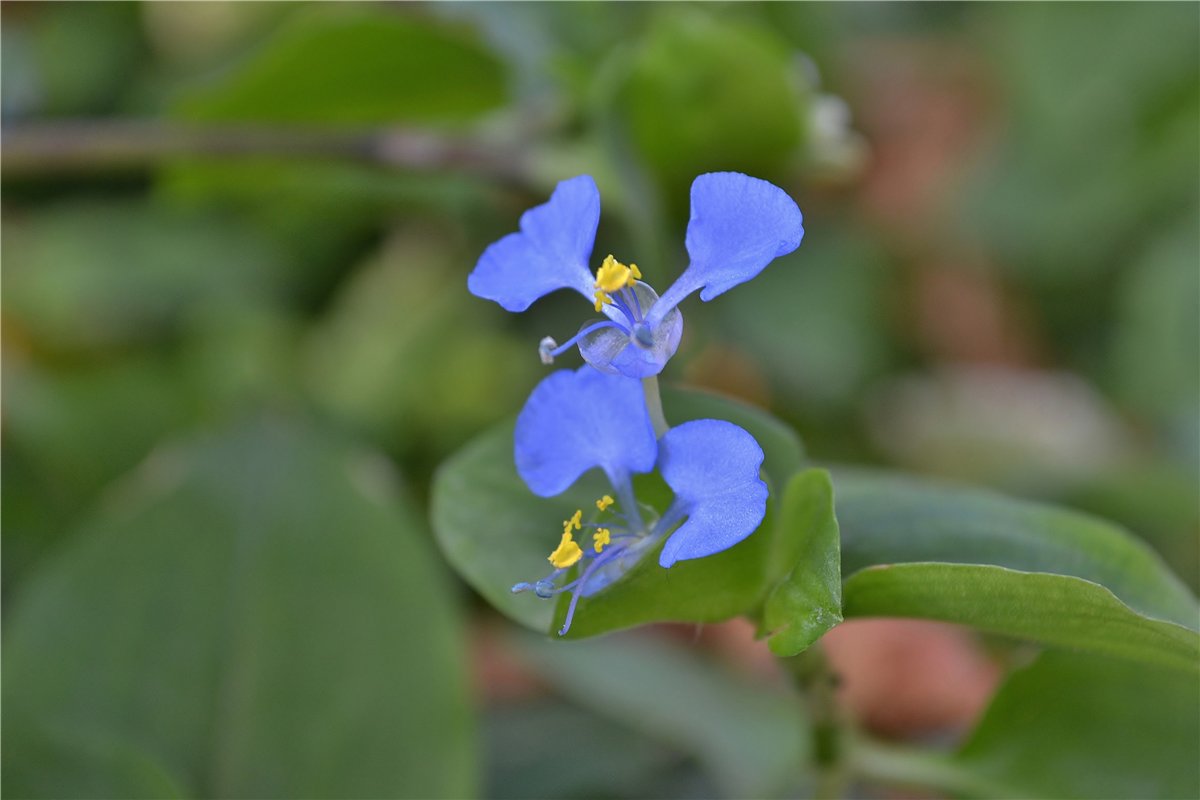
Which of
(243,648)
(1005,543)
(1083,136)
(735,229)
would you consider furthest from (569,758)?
(1083,136)

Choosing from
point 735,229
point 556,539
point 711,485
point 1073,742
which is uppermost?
point 735,229

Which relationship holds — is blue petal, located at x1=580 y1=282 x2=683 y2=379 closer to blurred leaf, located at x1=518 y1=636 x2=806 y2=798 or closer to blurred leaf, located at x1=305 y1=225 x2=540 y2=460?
blurred leaf, located at x1=518 y1=636 x2=806 y2=798

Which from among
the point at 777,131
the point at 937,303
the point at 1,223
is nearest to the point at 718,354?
the point at 937,303

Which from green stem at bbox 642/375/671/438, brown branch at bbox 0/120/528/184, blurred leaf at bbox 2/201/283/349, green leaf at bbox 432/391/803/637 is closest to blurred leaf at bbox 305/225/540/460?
blurred leaf at bbox 2/201/283/349

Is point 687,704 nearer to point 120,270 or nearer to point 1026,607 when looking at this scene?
point 1026,607

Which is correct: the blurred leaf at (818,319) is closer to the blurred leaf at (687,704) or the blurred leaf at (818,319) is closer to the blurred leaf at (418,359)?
the blurred leaf at (418,359)

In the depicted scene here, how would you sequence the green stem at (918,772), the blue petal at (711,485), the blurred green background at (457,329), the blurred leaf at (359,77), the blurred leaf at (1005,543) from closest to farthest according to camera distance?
the blue petal at (711,485) → the blurred leaf at (1005,543) → the green stem at (918,772) → the blurred green background at (457,329) → the blurred leaf at (359,77)

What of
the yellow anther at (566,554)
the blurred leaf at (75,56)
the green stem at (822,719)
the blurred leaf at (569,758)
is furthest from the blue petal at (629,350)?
the blurred leaf at (75,56)
